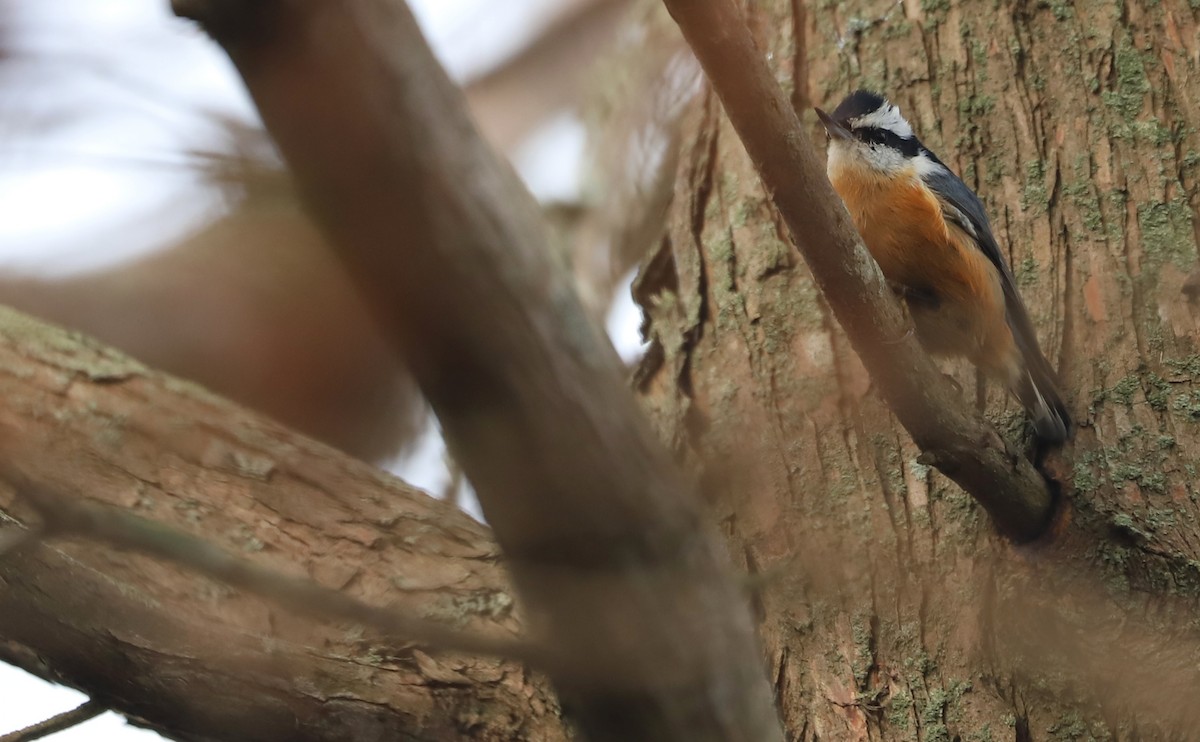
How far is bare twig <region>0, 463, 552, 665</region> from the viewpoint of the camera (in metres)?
0.88

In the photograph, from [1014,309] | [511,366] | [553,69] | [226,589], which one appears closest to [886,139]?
[1014,309]

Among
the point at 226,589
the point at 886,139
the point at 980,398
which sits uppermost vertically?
the point at 886,139

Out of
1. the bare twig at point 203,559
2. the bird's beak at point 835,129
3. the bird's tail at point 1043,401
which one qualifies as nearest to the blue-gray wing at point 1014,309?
the bird's tail at point 1043,401

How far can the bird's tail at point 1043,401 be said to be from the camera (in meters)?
2.19

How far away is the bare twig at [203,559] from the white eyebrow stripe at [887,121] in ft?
6.35

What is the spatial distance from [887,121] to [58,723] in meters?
2.16

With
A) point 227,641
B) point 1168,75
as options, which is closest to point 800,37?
point 1168,75

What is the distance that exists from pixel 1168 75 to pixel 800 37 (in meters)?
0.95

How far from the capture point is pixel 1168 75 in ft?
8.29

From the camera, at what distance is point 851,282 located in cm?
170

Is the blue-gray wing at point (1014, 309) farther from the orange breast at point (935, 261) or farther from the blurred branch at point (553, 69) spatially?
the blurred branch at point (553, 69)

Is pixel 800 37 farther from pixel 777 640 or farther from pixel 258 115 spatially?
pixel 258 115

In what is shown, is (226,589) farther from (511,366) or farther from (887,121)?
(887,121)

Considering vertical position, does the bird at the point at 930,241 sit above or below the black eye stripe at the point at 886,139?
below
